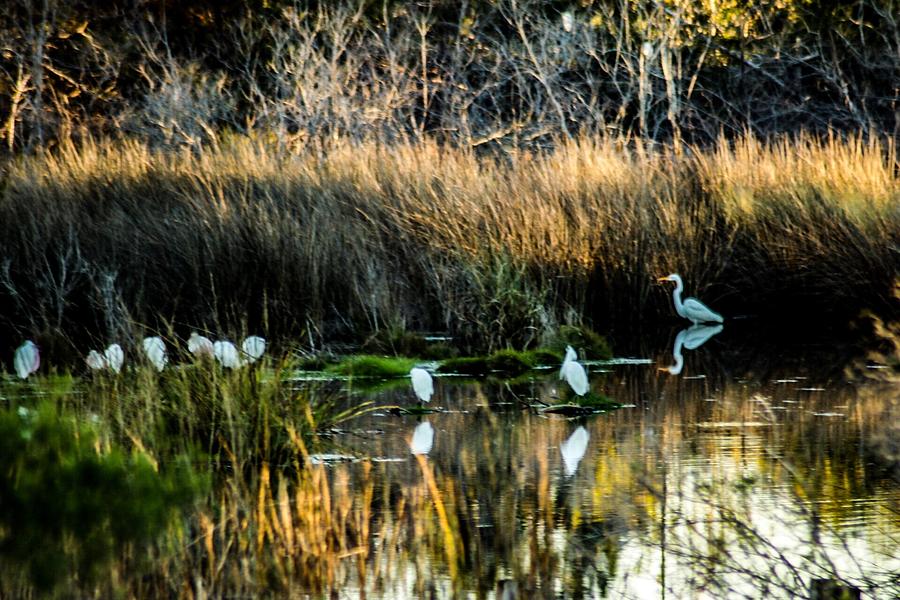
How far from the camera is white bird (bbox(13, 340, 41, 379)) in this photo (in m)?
9.50

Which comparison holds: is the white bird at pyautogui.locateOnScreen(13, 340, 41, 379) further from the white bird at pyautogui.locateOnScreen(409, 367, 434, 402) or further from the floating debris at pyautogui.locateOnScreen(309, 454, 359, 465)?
the floating debris at pyautogui.locateOnScreen(309, 454, 359, 465)

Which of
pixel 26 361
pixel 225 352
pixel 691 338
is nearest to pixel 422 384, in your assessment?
pixel 225 352

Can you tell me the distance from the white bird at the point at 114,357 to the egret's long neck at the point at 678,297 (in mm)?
5711

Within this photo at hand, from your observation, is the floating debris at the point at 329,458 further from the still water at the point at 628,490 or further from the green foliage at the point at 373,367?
the green foliage at the point at 373,367

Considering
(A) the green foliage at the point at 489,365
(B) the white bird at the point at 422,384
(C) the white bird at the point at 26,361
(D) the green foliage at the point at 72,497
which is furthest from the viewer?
(A) the green foliage at the point at 489,365

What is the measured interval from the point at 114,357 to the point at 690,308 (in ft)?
19.6

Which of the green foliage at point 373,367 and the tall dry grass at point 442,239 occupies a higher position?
the tall dry grass at point 442,239

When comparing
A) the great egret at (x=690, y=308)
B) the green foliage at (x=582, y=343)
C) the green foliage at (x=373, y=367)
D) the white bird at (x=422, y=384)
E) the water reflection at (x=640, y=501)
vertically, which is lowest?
the water reflection at (x=640, y=501)

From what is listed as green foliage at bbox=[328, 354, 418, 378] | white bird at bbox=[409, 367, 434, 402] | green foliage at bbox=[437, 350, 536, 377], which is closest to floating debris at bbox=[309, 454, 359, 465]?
white bird at bbox=[409, 367, 434, 402]

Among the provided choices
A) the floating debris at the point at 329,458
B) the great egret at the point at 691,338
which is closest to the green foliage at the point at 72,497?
the floating debris at the point at 329,458

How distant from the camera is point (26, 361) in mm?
9625

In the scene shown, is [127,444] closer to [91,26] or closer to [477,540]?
[477,540]

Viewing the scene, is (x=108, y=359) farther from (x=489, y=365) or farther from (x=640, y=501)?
(x=489, y=365)

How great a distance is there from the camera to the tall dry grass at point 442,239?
12.5 meters
